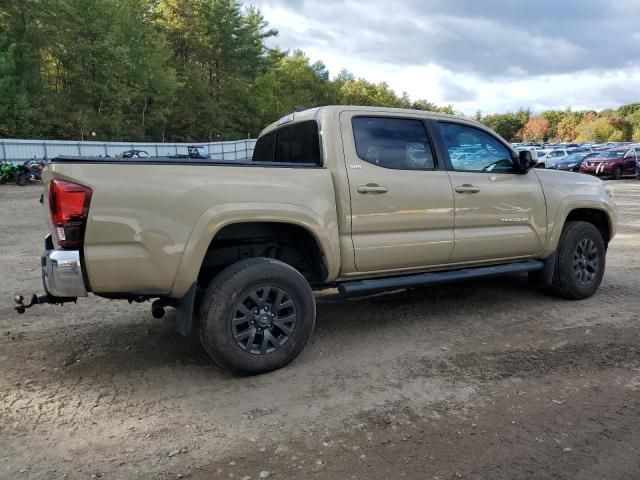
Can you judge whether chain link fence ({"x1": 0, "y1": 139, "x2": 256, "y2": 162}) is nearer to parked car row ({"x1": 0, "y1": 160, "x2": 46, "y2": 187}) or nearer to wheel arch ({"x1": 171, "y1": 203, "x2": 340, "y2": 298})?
parked car row ({"x1": 0, "y1": 160, "x2": 46, "y2": 187})

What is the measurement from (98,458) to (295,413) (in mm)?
1131

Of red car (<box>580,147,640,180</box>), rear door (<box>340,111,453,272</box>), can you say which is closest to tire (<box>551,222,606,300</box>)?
rear door (<box>340,111,453,272</box>)

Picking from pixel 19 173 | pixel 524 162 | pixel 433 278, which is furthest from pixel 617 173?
pixel 19 173

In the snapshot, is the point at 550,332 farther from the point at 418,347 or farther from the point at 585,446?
the point at 585,446

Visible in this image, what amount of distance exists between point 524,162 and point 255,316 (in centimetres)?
311

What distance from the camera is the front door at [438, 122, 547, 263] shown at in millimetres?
4641

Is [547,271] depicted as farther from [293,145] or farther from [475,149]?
[293,145]

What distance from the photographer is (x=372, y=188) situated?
4109 mm

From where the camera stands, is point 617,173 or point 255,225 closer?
point 255,225

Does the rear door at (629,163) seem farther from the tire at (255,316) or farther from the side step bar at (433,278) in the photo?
the tire at (255,316)

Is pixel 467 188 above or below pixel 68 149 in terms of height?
below

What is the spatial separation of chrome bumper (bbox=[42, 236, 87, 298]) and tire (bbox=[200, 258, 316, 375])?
0.81 metres

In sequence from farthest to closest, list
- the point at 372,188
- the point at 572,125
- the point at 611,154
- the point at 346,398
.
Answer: the point at 572,125
the point at 611,154
the point at 372,188
the point at 346,398

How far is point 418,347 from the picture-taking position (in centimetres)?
424
